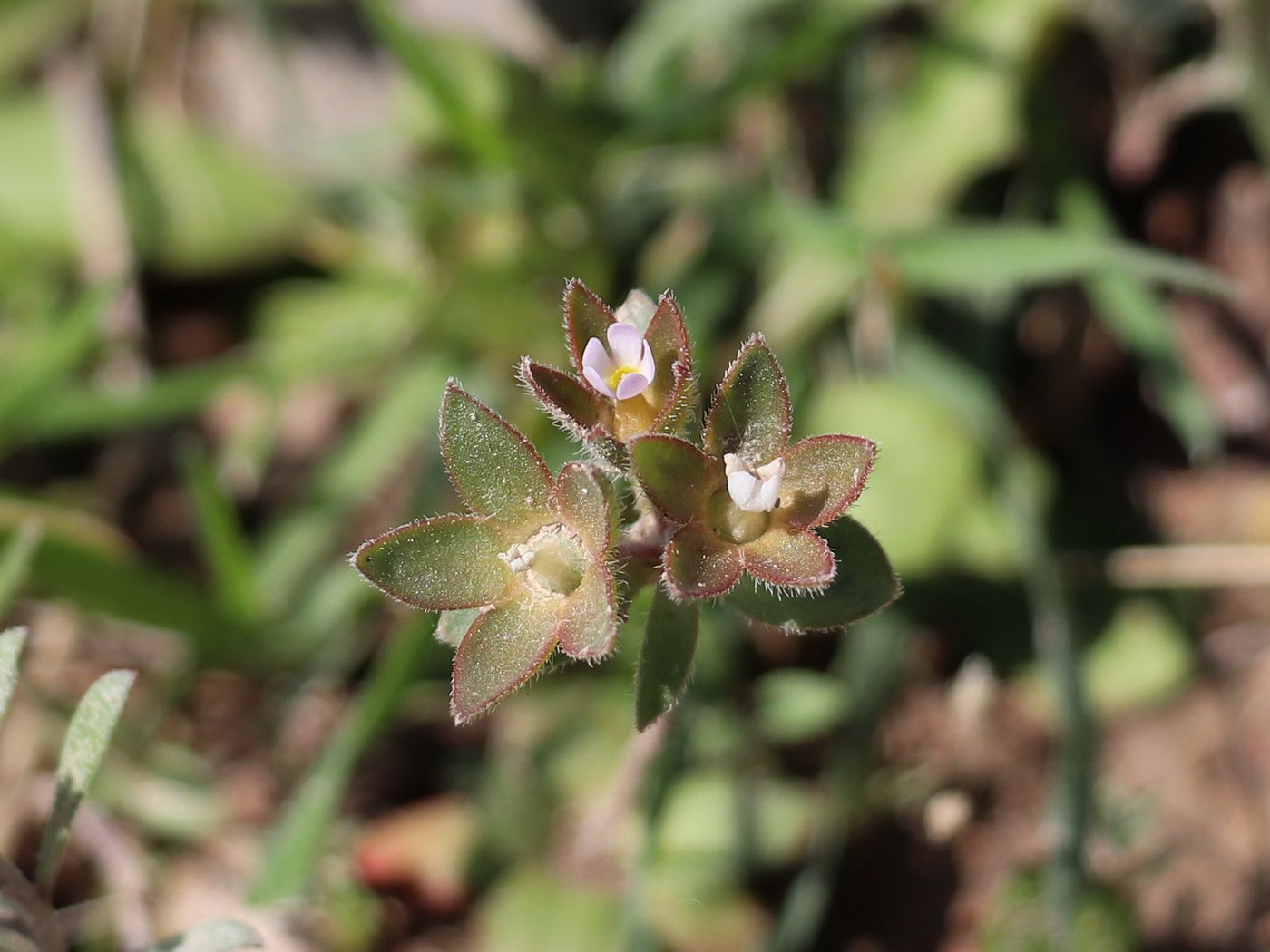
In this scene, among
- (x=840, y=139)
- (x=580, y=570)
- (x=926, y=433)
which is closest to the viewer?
(x=580, y=570)

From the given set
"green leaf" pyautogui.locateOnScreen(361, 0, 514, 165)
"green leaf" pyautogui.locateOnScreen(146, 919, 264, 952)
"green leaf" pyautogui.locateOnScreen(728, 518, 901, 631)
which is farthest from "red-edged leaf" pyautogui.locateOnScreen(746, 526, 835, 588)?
"green leaf" pyautogui.locateOnScreen(361, 0, 514, 165)

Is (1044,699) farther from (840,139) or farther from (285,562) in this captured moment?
(285,562)

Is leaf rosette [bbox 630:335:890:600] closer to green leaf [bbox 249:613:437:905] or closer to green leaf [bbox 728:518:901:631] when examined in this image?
green leaf [bbox 728:518:901:631]

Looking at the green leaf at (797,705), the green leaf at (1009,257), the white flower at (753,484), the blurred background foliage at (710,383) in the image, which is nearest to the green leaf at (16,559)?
the blurred background foliage at (710,383)

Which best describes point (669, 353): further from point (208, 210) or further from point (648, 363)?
point (208, 210)

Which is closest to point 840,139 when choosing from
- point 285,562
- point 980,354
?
point 980,354

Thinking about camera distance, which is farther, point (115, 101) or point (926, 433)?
point (115, 101)
